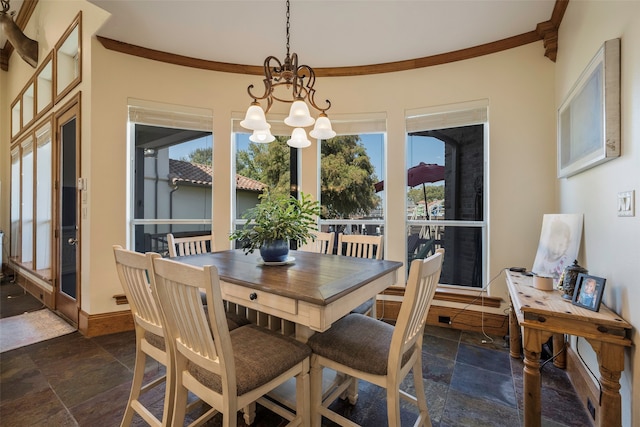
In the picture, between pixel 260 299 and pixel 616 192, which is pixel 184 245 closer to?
pixel 260 299

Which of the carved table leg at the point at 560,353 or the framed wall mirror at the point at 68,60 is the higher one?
the framed wall mirror at the point at 68,60

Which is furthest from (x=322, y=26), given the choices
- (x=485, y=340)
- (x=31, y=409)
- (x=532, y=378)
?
(x=31, y=409)

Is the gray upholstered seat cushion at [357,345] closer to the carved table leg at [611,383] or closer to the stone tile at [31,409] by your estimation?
the carved table leg at [611,383]

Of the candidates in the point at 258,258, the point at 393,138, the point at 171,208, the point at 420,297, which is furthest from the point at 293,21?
the point at 420,297

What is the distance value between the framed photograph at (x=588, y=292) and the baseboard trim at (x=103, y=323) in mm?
3548

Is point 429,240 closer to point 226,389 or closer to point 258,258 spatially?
point 258,258

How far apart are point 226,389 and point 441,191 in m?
2.76

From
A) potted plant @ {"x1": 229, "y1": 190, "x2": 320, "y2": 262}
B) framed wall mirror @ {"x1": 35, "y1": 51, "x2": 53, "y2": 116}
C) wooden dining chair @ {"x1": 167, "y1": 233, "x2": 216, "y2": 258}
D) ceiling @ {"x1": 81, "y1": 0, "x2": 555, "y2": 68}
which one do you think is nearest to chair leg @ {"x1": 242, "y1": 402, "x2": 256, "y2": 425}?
potted plant @ {"x1": 229, "y1": 190, "x2": 320, "y2": 262}

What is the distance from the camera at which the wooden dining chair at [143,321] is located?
53.3 inches

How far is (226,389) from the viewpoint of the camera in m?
1.10

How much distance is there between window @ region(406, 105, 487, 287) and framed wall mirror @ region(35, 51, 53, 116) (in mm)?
4220

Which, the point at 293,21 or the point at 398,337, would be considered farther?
the point at 293,21

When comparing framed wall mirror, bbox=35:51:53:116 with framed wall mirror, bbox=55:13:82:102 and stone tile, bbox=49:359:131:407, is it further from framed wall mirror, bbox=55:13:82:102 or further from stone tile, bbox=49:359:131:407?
stone tile, bbox=49:359:131:407

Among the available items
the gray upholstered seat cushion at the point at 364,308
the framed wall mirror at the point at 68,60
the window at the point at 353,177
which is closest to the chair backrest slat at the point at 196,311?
the gray upholstered seat cushion at the point at 364,308
